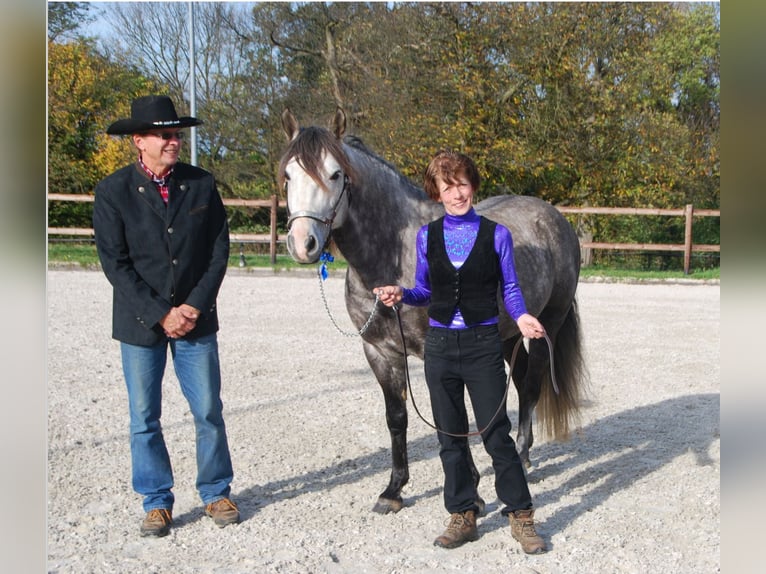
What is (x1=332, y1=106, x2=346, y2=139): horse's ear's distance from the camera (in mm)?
3594

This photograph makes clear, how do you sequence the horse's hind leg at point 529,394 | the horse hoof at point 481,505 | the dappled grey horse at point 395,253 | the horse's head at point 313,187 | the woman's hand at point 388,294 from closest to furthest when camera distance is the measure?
the woman's hand at point 388,294 → the horse's head at point 313,187 → the dappled grey horse at point 395,253 → the horse hoof at point 481,505 → the horse's hind leg at point 529,394

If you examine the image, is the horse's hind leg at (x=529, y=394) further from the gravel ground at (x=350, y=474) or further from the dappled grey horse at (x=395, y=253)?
the gravel ground at (x=350, y=474)

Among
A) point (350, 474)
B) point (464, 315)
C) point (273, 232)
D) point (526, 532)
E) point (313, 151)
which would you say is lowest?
point (350, 474)

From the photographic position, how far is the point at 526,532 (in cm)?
334

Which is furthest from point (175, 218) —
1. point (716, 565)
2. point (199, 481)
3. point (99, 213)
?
point (716, 565)

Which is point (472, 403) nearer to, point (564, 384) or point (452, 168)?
point (452, 168)

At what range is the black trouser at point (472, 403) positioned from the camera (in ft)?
10.6

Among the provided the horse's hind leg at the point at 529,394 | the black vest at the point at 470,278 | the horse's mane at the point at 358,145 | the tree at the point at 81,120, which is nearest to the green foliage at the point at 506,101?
the tree at the point at 81,120

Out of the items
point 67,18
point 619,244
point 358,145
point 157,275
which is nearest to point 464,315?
point 358,145

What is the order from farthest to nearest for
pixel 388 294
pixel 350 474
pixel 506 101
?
pixel 506 101
pixel 350 474
pixel 388 294

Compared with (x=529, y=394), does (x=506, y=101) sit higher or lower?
higher

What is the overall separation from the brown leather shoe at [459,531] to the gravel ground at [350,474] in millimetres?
54

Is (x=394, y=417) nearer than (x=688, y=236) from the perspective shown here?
Yes

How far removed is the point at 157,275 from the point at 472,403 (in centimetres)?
162
